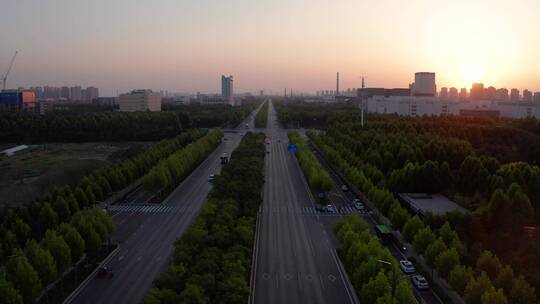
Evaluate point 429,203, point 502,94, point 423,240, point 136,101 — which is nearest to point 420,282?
point 423,240

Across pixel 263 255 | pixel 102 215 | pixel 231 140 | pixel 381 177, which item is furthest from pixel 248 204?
pixel 231 140

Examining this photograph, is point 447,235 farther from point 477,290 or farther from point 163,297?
point 163,297

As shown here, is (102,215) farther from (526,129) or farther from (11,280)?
(526,129)

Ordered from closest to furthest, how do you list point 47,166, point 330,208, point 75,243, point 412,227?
1. point 75,243
2. point 412,227
3. point 330,208
4. point 47,166

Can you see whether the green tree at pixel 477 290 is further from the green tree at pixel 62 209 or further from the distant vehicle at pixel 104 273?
the green tree at pixel 62 209

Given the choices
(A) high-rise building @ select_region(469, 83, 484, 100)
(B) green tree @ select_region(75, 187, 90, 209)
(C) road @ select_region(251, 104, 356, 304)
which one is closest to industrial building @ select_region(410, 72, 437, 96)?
(A) high-rise building @ select_region(469, 83, 484, 100)

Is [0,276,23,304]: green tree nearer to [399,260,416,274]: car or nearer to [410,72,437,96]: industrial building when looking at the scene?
[399,260,416,274]: car

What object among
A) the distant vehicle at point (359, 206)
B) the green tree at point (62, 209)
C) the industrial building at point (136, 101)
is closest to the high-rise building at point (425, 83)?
the industrial building at point (136, 101)
